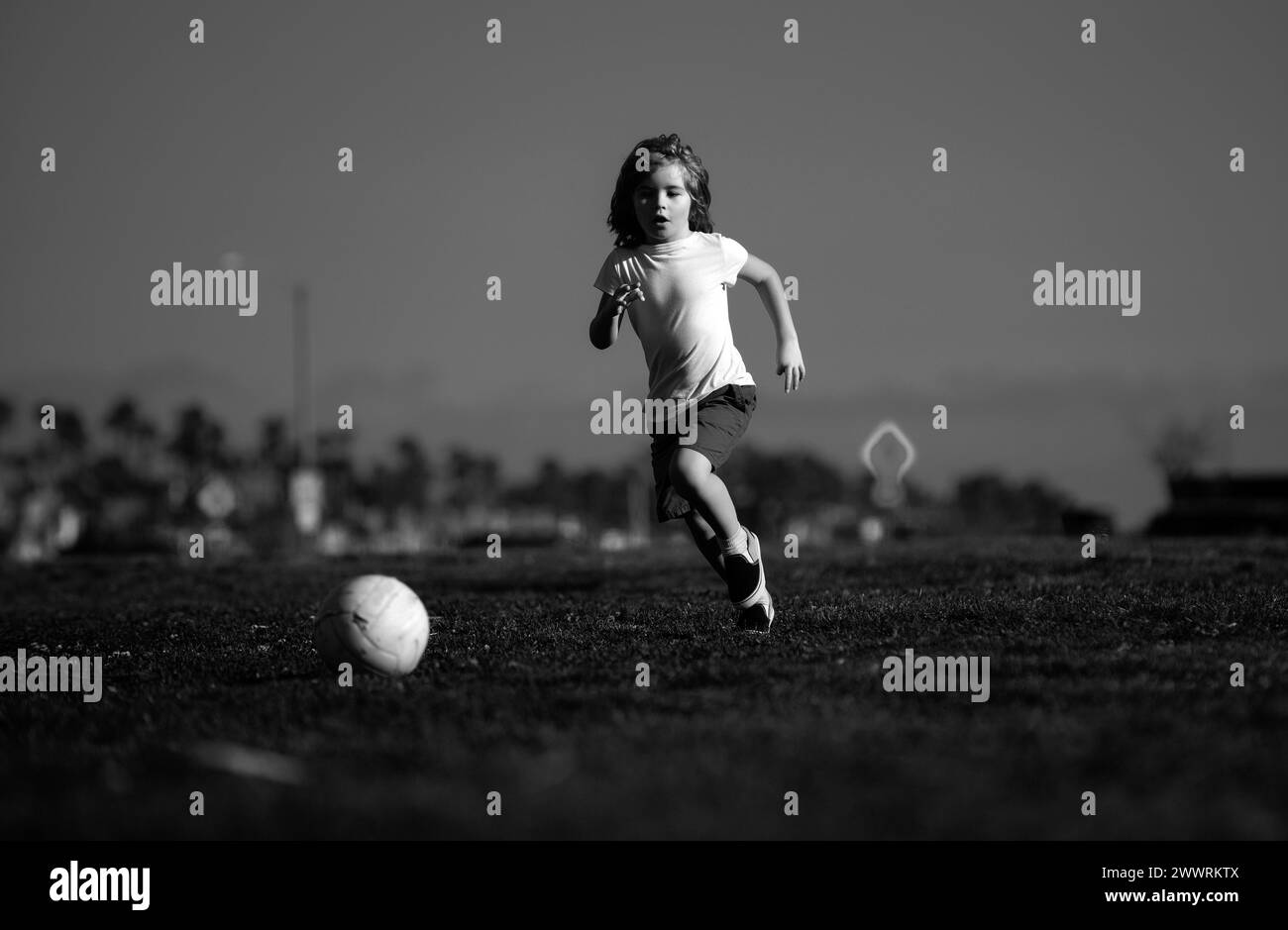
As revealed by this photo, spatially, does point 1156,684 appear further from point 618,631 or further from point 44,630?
point 44,630

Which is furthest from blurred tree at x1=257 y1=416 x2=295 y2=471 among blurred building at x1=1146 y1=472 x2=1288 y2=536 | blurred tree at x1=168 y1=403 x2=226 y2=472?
blurred building at x1=1146 y1=472 x2=1288 y2=536

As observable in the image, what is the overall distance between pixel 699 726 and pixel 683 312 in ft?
11.8

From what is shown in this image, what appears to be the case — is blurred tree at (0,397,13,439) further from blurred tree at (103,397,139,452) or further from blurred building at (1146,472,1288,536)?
blurred building at (1146,472,1288,536)

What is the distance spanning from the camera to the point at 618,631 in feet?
27.1

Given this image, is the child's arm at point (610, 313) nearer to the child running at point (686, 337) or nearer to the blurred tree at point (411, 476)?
the child running at point (686, 337)

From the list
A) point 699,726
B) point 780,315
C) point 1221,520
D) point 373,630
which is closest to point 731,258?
point 780,315

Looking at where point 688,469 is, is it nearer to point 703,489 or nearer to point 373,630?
point 703,489

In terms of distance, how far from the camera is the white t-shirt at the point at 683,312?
26.5 feet

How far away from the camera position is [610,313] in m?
8.14

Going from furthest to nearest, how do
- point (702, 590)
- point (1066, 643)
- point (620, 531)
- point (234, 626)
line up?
point (620, 531) → point (702, 590) → point (234, 626) → point (1066, 643)
